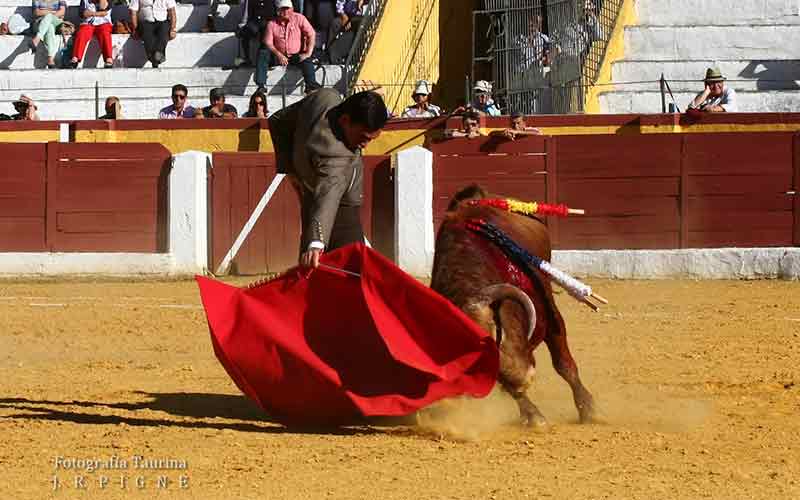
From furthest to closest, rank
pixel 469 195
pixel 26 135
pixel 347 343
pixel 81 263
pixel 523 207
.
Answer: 1. pixel 26 135
2. pixel 81 263
3. pixel 469 195
4. pixel 523 207
5. pixel 347 343

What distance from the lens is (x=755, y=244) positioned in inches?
417

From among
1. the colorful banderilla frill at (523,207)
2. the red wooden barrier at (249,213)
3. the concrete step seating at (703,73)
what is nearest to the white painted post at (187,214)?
the red wooden barrier at (249,213)

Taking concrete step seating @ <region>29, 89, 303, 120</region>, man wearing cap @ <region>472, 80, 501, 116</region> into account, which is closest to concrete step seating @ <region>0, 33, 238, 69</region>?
concrete step seating @ <region>29, 89, 303, 120</region>

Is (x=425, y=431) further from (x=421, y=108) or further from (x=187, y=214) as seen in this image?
(x=421, y=108)

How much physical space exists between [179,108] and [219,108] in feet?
1.12

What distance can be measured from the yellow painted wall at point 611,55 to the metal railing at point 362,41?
200 cm

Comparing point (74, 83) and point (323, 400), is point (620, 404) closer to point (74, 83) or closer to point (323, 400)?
point (323, 400)

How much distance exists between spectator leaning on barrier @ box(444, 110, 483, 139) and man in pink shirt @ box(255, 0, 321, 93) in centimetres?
204

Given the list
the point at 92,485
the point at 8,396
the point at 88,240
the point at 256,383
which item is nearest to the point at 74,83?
the point at 88,240

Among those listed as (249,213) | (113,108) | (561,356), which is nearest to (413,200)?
(249,213)

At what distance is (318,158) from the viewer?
4.91 meters

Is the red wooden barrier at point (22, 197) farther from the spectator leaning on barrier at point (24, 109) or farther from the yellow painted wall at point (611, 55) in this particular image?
the yellow painted wall at point (611, 55)

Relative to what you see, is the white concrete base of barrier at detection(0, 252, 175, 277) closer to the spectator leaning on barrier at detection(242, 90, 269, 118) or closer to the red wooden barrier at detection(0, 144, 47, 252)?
the red wooden barrier at detection(0, 144, 47, 252)

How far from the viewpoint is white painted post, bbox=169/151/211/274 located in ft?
36.6
